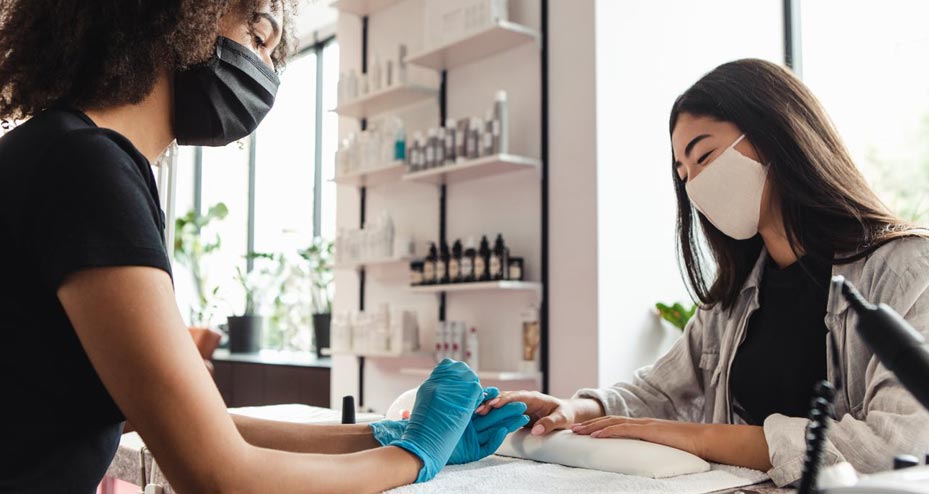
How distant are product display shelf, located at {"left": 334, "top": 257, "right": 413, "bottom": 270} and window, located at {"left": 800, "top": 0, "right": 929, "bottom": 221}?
77.6 inches

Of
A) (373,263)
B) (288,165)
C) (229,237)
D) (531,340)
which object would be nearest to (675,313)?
(531,340)

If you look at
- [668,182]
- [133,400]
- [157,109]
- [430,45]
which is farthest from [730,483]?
[430,45]

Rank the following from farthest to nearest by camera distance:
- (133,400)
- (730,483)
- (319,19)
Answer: (319,19)
(730,483)
(133,400)

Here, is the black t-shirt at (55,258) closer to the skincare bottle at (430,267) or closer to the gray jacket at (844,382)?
the gray jacket at (844,382)

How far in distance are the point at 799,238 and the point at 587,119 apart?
173 cm

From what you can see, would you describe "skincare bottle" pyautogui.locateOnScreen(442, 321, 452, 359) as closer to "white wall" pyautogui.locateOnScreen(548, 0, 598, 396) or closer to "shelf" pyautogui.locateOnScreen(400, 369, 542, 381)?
"shelf" pyautogui.locateOnScreen(400, 369, 542, 381)

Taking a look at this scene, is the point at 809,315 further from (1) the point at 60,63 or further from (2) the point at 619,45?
(2) the point at 619,45

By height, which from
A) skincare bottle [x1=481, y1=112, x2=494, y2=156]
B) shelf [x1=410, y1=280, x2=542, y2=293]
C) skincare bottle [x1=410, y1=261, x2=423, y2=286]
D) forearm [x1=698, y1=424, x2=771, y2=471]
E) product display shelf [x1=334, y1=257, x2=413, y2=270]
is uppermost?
skincare bottle [x1=481, y1=112, x2=494, y2=156]

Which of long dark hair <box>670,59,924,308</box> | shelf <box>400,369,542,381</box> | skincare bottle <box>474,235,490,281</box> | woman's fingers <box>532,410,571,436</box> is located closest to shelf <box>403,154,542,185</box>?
skincare bottle <box>474,235,490,281</box>

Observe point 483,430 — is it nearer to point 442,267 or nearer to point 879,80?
point 442,267

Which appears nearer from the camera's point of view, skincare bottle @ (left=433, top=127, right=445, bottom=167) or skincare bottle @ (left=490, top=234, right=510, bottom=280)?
skincare bottle @ (left=490, top=234, right=510, bottom=280)

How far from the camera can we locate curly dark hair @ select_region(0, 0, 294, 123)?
103 cm

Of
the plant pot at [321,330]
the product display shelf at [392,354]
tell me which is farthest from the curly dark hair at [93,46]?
the plant pot at [321,330]

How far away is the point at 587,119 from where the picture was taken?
10.3 ft
